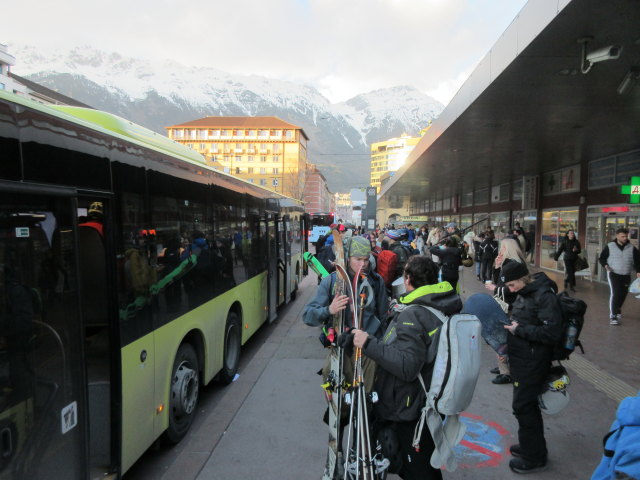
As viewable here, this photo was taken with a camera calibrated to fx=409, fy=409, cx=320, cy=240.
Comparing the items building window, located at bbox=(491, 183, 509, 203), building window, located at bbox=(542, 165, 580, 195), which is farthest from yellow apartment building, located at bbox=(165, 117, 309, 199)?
building window, located at bbox=(542, 165, 580, 195)

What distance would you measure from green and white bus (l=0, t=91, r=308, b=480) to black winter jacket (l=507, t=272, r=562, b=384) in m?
3.06

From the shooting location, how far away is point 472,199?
31.2 m

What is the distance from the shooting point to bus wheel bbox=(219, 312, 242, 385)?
561 centimetres

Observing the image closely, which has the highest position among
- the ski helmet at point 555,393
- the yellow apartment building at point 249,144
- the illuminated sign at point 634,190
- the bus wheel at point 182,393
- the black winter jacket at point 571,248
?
the yellow apartment building at point 249,144

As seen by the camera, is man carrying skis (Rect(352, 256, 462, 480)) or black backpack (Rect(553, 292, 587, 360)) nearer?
man carrying skis (Rect(352, 256, 462, 480))

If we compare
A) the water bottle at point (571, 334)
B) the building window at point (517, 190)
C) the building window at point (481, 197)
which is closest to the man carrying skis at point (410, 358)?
the water bottle at point (571, 334)

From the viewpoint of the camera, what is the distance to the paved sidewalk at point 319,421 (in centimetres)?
359

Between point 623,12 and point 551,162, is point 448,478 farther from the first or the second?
point 551,162

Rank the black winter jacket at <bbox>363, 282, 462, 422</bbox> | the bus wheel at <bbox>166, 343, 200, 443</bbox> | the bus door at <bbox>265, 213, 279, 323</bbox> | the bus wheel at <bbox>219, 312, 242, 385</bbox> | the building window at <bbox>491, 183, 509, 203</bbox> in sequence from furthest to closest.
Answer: the building window at <bbox>491, 183, 509, 203</bbox> → the bus door at <bbox>265, 213, 279, 323</bbox> → the bus wheel at <bbox>219, 312, 242, 385</bbox> → the bus wheel at <bbox>166, 343, 200, 443</bbox> → the black winter jacket at <bbox>363, 282, 462, 422</bbox>

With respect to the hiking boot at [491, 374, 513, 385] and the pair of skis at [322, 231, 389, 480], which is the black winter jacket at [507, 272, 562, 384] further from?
the hiking boot at [491, 374, 513, 385]

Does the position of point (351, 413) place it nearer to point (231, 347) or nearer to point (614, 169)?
point (231, 347)

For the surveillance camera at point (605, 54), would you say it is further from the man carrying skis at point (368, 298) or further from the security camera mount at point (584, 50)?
the man carrying skis at point (368, 298)

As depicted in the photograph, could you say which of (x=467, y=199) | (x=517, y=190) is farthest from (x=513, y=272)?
(x=467, y=199)

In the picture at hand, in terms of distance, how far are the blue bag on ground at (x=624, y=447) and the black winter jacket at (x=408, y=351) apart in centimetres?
90
